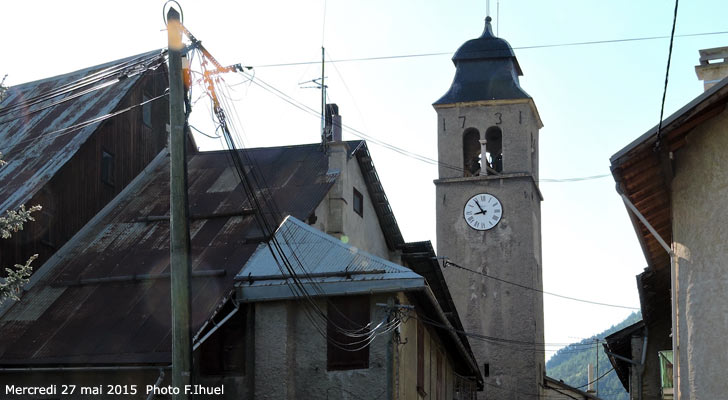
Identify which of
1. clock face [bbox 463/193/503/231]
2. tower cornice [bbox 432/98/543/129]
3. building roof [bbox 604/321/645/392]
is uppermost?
tower cornice [bbox 432/98/543/129]

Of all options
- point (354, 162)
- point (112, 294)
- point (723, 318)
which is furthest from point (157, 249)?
point (723, 318)

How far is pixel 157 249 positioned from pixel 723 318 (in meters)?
14.4

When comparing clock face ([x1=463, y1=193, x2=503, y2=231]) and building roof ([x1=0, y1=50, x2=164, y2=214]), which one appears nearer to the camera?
building roof ([x1=0, y1=50, x2=164, y2=214])

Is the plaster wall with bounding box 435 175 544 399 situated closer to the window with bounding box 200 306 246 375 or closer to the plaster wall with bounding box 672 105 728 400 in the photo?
the window with bounding box 200 306 246 375

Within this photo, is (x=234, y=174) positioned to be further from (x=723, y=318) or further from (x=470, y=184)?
(x=470, y=184)

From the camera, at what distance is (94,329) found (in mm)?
23078

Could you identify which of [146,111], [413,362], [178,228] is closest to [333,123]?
[146,111]

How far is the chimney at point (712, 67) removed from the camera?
19312mm

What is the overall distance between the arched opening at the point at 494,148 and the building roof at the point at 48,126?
908 inches

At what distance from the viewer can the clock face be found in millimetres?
50594

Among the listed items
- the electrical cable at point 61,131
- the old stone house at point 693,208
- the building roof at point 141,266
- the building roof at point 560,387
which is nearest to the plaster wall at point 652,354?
the building roof at point 141,266

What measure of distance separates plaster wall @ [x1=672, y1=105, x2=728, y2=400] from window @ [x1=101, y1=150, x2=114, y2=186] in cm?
1708

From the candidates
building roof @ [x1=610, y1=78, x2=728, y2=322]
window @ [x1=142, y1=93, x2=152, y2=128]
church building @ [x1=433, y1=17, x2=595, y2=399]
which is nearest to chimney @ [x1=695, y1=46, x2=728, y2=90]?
building roof @ [x1=610, y1=78, x2=728, y2=322]

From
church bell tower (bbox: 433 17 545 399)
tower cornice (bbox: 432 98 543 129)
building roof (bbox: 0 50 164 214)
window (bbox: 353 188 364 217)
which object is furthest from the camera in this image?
tower cornice (bbox: 432 98 543 129)
